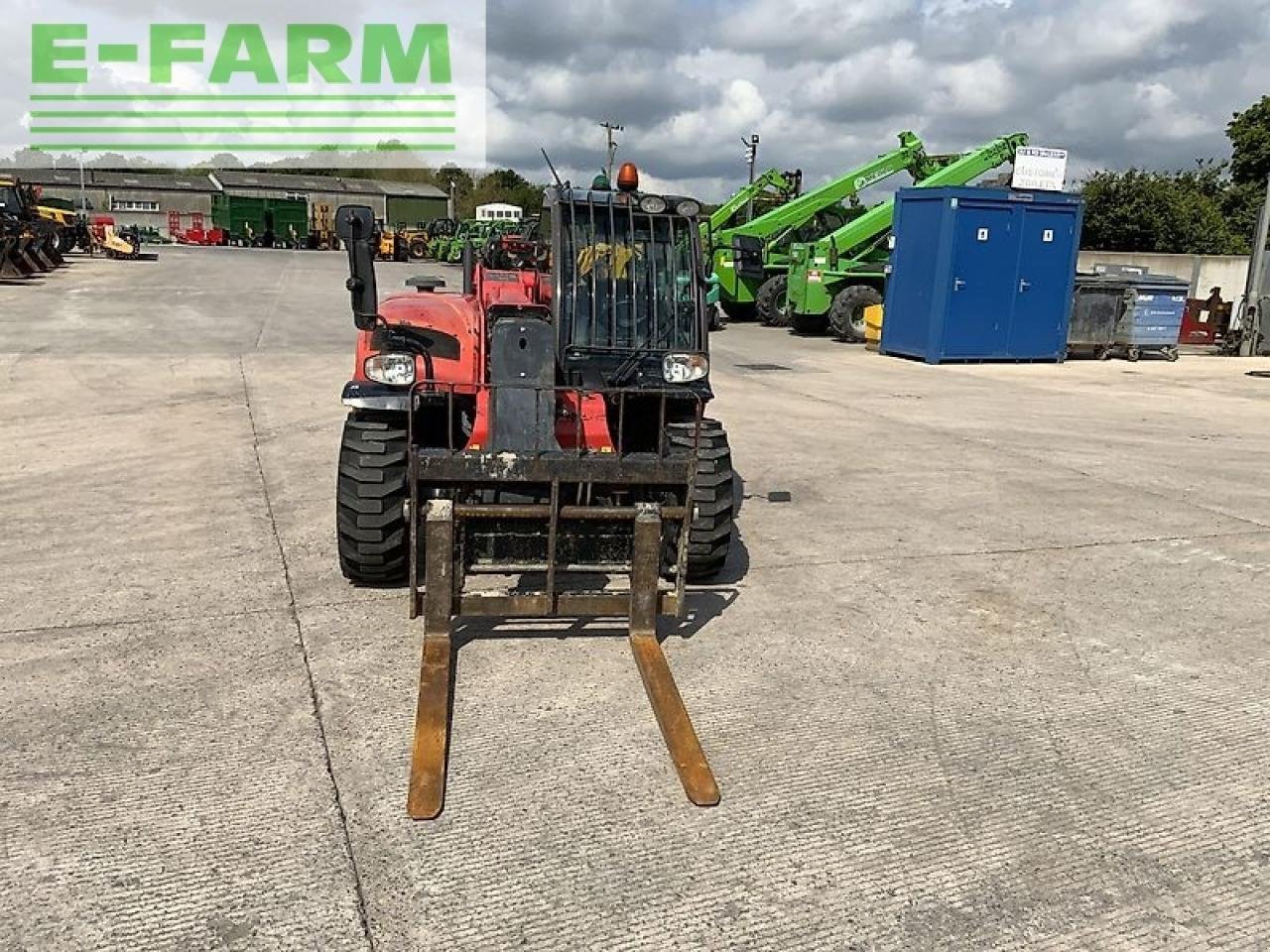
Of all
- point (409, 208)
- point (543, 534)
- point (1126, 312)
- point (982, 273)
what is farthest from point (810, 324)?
point (409, 208)

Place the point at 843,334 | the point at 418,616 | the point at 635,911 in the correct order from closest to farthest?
the point at 635,911 < the point at 418,616 < the point at 843,334

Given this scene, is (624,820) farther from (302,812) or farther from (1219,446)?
(1219,446)

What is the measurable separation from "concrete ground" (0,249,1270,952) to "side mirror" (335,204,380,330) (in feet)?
4.49

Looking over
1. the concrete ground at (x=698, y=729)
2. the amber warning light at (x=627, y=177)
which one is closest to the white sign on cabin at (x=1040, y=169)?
the concrete ground at (x=698, y=729)

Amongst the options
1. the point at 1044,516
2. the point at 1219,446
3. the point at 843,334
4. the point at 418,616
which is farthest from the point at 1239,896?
the point at 843,334

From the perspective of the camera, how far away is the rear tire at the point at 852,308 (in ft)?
59.6

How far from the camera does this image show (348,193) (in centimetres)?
7294

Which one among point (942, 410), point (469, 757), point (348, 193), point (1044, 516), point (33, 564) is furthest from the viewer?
point (348, 193)

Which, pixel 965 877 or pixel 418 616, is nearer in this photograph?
pixel 965 877

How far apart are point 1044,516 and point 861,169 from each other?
14.6 m

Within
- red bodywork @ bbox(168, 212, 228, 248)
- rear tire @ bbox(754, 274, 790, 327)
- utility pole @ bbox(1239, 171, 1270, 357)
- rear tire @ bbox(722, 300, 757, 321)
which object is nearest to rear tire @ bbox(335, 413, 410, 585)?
rear tire @ bbox(754, 274, 790, 327)

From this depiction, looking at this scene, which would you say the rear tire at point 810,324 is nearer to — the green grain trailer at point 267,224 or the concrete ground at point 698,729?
the concrete ground at point 698,729

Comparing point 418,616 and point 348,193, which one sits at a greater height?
point 348,193

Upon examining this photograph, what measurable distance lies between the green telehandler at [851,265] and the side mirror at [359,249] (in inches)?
577
